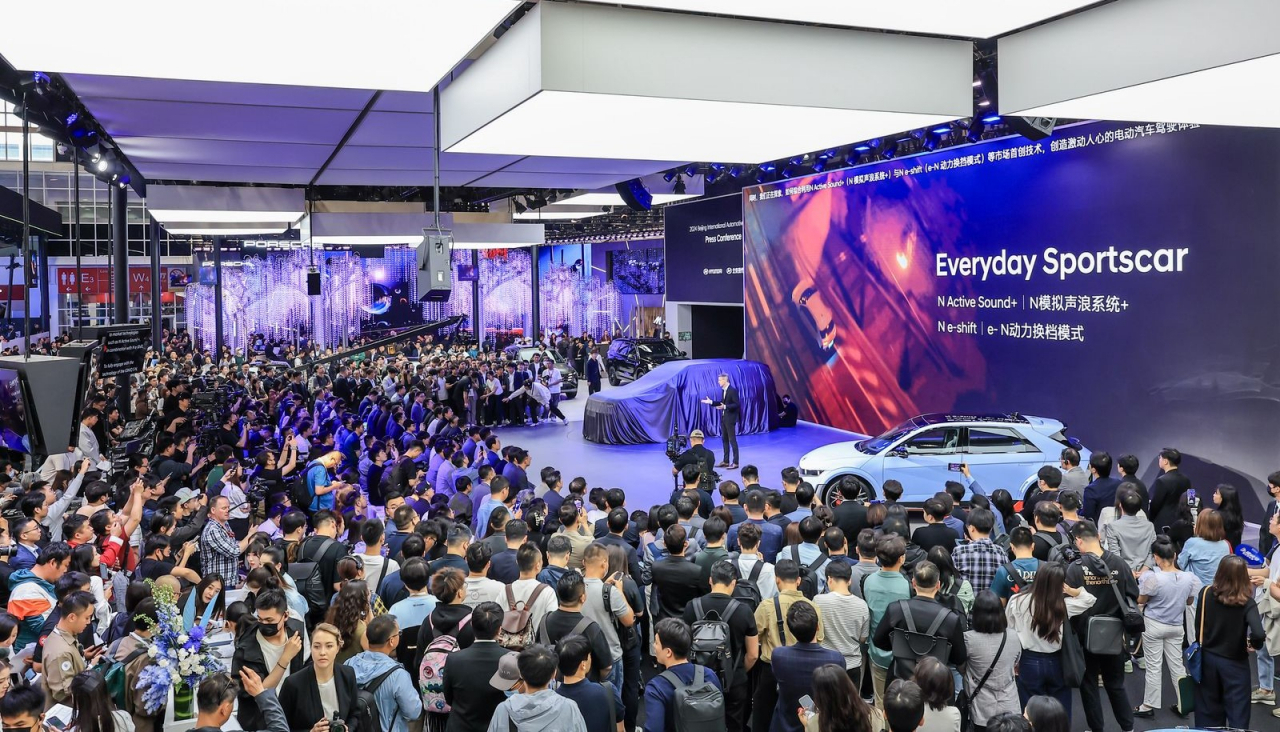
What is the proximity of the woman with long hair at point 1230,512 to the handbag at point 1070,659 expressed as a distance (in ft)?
5.63

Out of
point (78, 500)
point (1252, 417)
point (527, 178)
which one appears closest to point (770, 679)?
point (78, 500)

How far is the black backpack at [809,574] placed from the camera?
527 centimetres

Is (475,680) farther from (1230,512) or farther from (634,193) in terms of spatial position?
(634,193)

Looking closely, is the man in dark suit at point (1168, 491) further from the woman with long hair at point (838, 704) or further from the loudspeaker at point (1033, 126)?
the woman with long hair at point (838, 704)

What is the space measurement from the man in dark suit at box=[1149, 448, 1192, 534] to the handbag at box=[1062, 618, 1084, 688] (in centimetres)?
322

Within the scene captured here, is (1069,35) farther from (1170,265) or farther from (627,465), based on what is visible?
(627,465)

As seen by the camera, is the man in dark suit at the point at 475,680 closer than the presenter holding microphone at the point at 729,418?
Yes

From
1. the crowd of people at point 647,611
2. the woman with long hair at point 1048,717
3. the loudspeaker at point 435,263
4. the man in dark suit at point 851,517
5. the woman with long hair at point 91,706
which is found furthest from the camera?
the loudspeaker at point 435,263

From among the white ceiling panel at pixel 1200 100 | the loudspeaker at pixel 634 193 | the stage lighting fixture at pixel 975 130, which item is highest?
the stage lighting fixture at pixel 975 130

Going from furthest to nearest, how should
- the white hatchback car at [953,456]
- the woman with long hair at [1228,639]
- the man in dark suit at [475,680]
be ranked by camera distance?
the white hatchback car at [953,456]
the woman with long hair at [1228,639]
the man in dark suit at [475,680]

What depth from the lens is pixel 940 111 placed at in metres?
4.98

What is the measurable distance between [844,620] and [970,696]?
68 cm

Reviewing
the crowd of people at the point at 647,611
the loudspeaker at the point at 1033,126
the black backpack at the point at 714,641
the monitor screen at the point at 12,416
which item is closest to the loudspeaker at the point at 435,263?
the crowd of people at the point at 647,611

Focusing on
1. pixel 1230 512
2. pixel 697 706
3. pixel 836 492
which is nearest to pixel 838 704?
pixel 697 706
